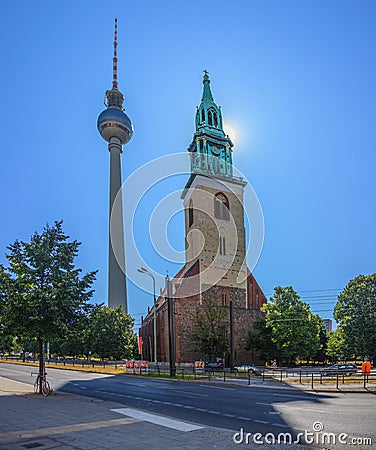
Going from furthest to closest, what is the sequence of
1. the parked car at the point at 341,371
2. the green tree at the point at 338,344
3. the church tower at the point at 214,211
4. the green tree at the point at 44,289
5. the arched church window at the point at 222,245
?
the arched church window at the point at 222,245
the church tower at the point at 214,211
the green tree at the point at 338,344
the parked car at the point at 341,371
the green tree at the point at 44,289

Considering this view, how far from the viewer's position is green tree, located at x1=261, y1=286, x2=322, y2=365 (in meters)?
44.9

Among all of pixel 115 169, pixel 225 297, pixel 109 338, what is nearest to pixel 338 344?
pixel 225 297

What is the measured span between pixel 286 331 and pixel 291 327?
0.76 meters

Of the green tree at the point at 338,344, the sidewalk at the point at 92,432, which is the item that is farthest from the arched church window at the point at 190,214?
the sidewalk at the point at 92,432

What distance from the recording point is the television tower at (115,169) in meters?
93.6

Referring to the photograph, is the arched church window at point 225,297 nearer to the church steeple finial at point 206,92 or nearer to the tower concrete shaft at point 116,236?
the church steeple finial at point 206,92

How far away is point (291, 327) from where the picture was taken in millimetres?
45594

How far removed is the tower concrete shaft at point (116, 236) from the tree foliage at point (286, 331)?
48486 mm

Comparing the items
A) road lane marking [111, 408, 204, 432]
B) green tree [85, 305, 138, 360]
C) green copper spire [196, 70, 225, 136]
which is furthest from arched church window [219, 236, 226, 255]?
road lane marking [111, 408, 204, 432]

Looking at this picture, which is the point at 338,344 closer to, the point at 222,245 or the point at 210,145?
the point at 222,245

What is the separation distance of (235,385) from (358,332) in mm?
18718

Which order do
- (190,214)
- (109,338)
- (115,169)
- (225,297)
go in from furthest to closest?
→ (115,169), (190,214), (225,297), (109,338)

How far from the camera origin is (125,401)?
631 inches

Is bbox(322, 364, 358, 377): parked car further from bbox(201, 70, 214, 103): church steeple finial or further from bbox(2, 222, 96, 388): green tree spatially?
bbox(201, 70, 214, 103): church steeple finial
